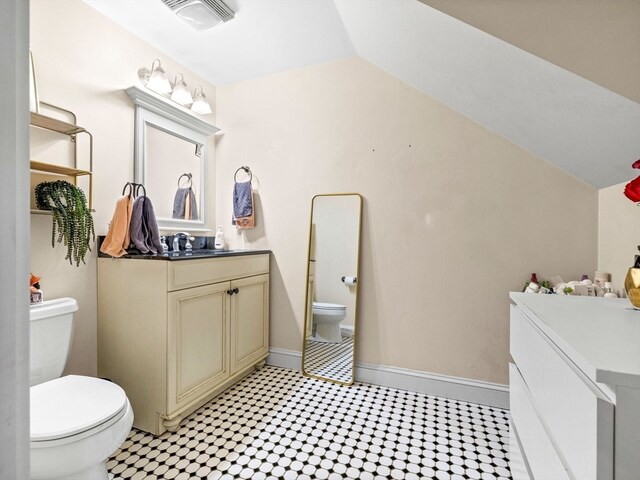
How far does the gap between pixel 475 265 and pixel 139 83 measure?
2.55m

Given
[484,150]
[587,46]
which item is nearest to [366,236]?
[484,150]

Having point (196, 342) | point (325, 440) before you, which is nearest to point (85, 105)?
point (196, 342)

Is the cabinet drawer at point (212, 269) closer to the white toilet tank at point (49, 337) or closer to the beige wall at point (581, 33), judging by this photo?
the white toilet tank at point (49, 337)

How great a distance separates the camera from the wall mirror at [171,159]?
2.15 metres

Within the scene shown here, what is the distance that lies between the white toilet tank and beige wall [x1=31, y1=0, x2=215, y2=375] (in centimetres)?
20

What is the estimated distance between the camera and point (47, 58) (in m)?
1.66

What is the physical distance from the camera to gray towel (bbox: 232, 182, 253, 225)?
2609mm

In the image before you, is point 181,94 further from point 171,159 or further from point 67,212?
point 67,212

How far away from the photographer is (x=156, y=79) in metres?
2.15

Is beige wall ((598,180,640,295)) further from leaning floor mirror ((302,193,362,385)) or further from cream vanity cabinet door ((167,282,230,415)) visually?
cream vanity cabinet door ((167,282,230,415))

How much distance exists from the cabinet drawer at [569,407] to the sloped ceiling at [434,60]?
879mm

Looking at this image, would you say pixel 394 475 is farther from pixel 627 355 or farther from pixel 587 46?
pixel 587 46

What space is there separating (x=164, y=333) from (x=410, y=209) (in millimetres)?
1700

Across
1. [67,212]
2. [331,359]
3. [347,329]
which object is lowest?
[331,359]
